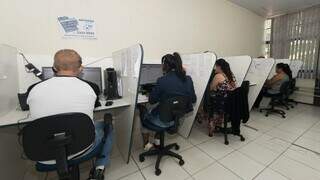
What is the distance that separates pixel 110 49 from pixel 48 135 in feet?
5.51

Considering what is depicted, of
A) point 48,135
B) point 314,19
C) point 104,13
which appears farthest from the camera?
point 314,19

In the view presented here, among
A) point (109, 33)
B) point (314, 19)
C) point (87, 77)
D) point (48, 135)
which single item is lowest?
point (48, 135)

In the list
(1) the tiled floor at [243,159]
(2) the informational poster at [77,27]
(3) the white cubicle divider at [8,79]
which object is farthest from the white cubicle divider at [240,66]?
(3) the white cubicle divider at [8,79]

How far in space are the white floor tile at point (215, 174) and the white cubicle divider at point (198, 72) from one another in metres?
0.74

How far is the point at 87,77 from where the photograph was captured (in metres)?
2.05

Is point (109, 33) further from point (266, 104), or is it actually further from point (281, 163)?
point (266, 104)

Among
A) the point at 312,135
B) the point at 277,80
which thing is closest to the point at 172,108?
the point at 312,135

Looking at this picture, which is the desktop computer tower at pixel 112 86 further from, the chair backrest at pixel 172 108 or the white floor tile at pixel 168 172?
the white floor tile at pixel 168 172

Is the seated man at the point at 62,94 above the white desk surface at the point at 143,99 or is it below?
above

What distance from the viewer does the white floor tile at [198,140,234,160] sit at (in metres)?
2.07

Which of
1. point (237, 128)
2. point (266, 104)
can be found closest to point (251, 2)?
point (266, 104)

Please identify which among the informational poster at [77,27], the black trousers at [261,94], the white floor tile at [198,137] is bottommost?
the white floor tile at [198,137]

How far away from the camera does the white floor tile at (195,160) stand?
71.2 inches

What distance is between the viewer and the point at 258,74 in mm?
3359
